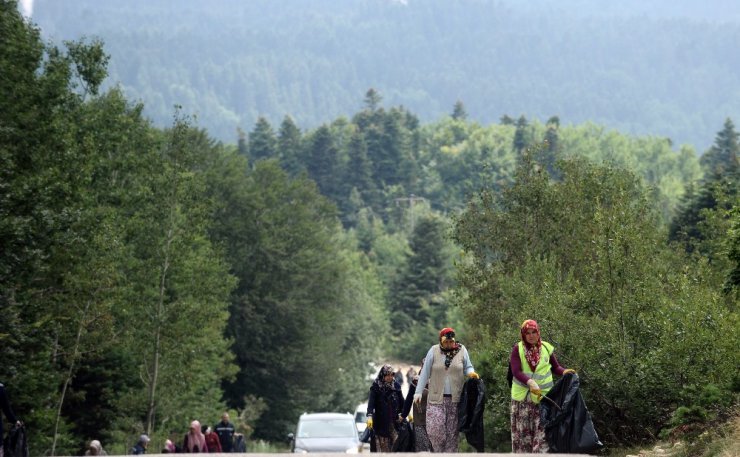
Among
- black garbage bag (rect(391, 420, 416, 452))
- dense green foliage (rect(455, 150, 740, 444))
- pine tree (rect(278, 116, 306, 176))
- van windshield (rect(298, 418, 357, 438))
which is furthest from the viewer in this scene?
pine tree (rect(278, 116, 306, 176))

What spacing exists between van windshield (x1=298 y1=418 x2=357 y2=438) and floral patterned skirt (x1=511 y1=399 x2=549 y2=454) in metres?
15.6

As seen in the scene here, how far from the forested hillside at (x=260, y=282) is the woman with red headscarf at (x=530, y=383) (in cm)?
299

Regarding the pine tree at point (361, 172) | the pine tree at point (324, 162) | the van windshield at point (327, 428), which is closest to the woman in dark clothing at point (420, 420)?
the van windshield at point (327, 428)

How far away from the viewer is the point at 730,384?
1822cm

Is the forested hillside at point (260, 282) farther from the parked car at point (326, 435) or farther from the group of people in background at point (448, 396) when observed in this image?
the parked car at point (326, 435)

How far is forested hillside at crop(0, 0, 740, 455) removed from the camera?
2116cm

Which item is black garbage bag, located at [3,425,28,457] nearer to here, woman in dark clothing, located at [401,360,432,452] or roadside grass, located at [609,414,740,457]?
woman in dark clothing, located at [401,360,432,452]

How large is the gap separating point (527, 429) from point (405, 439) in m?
2.83

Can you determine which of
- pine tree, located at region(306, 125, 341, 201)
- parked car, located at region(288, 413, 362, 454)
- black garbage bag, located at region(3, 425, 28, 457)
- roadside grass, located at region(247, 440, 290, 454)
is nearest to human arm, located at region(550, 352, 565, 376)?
black garbage bag, located at region(3, 425, 28, 457)

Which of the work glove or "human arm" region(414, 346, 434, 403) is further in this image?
"human arm" region(414, 346, 434, 403)

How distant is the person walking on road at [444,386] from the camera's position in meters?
16.5

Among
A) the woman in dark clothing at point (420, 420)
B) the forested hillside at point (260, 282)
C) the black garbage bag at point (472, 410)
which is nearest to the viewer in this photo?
the black garbage bag at point (472, 410)

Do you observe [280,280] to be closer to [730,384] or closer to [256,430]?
[256,430]

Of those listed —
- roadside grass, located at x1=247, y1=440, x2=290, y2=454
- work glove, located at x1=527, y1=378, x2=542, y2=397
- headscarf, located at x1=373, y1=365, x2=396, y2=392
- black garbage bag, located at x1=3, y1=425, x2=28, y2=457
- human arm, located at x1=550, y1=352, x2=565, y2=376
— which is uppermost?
roadside grass, located at x1=247, y1=440, x2=290, y2=454
